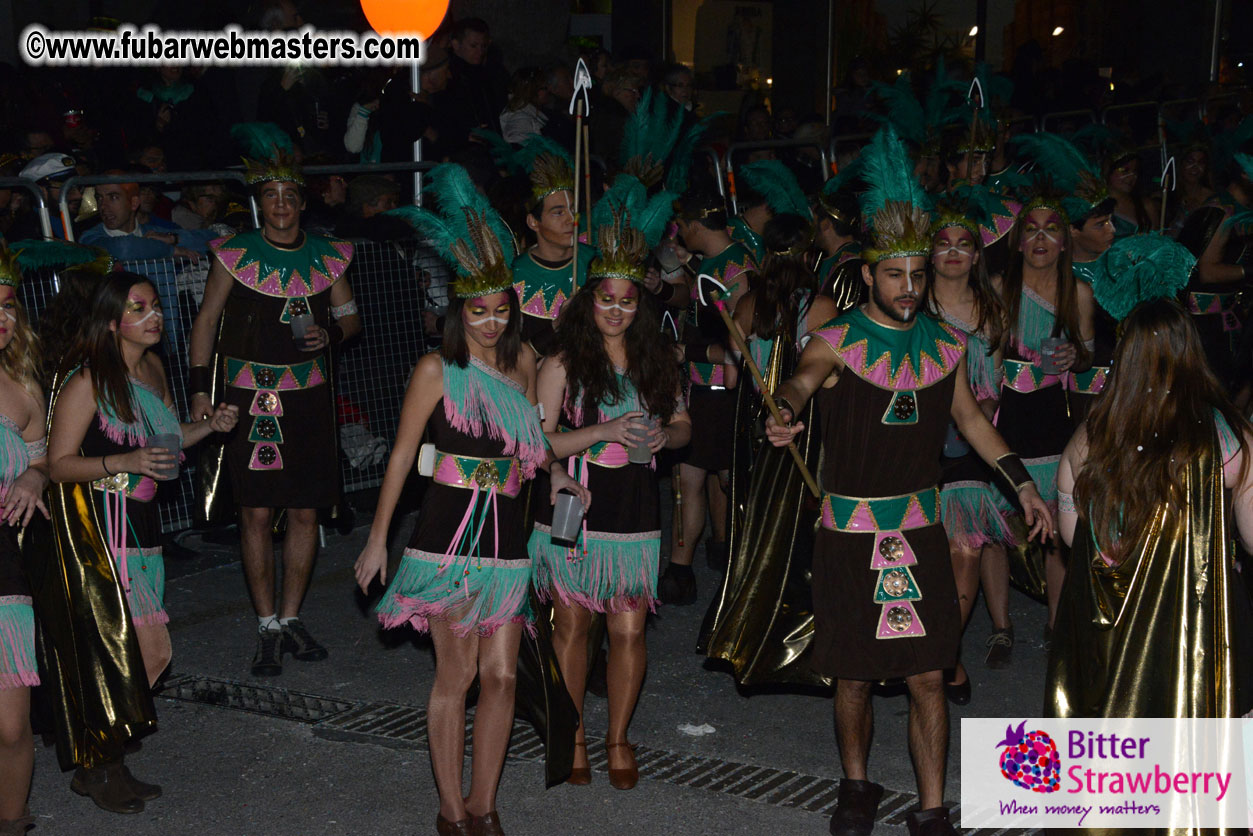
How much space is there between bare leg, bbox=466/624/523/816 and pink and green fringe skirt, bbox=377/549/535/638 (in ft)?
0.20

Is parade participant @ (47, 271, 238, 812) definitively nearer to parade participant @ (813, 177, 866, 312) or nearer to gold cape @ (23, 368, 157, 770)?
gold cape @ (23, 368, 157, 770)

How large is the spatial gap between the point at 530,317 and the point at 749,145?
202 inches

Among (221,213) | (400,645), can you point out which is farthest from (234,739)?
(221,213)

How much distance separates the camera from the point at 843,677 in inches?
189

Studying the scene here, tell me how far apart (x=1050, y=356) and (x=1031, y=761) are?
7.10 feet

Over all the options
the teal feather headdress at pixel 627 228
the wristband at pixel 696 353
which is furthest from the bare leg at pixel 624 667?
the wristband at pixel 696 353

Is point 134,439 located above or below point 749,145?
below

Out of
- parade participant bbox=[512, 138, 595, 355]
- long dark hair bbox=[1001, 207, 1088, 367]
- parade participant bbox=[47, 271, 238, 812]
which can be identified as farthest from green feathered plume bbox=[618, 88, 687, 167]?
parade participant bbox=[47, 271, 238, 812]

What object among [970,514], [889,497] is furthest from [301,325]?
[970,514]

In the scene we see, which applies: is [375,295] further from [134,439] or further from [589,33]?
[589,33]

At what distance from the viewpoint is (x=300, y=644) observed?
263 inches

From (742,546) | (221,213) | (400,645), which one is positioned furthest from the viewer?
(221,213)

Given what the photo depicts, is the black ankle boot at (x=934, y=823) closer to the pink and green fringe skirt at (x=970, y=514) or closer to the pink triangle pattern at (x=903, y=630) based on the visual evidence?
the pink triangle pattern at (x=903, y=630)

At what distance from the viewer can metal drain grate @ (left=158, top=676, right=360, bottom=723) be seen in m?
6.05
